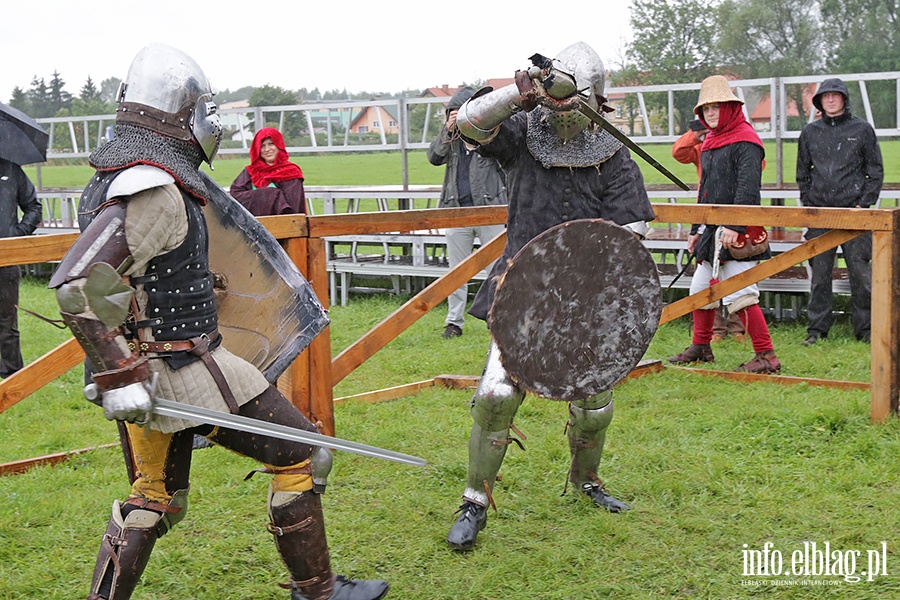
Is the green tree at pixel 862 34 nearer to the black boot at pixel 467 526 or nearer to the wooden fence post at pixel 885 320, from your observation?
the wooden fence post at pixel 885 320

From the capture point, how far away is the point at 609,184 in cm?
386

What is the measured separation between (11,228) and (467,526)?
4.21 metres

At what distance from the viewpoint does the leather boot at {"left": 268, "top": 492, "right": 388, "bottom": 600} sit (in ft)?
9.66

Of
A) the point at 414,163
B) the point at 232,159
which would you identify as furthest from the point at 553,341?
the point at 232,159

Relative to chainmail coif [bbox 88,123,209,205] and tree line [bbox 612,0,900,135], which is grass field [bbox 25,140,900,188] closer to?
tree line [bbox 612,0,900,135]

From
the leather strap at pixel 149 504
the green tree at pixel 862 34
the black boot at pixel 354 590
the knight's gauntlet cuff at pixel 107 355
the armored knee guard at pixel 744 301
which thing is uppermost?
the green tree at pixel 862 34

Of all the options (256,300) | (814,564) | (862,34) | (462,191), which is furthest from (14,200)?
(862,34)

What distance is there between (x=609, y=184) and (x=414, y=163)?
2587 centimetres

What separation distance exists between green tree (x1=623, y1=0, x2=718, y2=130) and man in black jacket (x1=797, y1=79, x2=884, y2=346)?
2740cm

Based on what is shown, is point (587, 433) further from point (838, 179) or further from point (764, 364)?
point (838, 179)

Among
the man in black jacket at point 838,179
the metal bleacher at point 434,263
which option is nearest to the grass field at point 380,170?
the metal bleacher at point 434,263

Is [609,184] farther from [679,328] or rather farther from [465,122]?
[679,328]

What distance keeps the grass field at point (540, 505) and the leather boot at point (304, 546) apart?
38 cm

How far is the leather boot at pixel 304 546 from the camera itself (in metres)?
2.94
